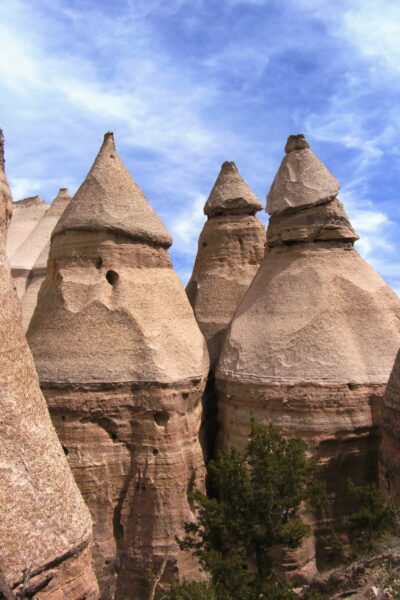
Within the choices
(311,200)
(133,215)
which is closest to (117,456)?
(133,215)

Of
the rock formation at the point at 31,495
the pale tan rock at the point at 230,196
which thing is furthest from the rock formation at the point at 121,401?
the pale tan rock at the point at 230,196

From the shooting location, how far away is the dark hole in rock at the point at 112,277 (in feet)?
40.4

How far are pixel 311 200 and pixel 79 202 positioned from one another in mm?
5956

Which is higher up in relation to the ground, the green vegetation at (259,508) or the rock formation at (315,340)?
the rock formation at (315,340)

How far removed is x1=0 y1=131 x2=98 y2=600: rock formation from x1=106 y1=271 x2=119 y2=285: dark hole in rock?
223 inches

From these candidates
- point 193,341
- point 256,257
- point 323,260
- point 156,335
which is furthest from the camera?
point 256,257

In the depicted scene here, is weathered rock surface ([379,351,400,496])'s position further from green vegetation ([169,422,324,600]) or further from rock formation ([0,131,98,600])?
rock formation ([0,131,98,600])

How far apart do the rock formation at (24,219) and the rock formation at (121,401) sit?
1697 centimetres

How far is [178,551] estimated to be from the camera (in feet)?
36.2

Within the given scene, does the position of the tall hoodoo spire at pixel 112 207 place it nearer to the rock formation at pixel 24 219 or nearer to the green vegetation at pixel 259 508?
the green vegetation at pixel 259 508

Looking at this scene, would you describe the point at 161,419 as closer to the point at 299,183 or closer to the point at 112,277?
the point at 112,277

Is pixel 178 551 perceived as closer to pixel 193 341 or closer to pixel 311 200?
pixel 193 341

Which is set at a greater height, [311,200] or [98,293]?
[311,200]

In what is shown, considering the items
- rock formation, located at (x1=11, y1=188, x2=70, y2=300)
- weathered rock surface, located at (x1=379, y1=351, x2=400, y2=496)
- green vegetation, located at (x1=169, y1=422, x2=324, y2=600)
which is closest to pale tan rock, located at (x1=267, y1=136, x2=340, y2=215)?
weathered rock surface, located at (x1=379, y1=351, x2=400, y2=496)
